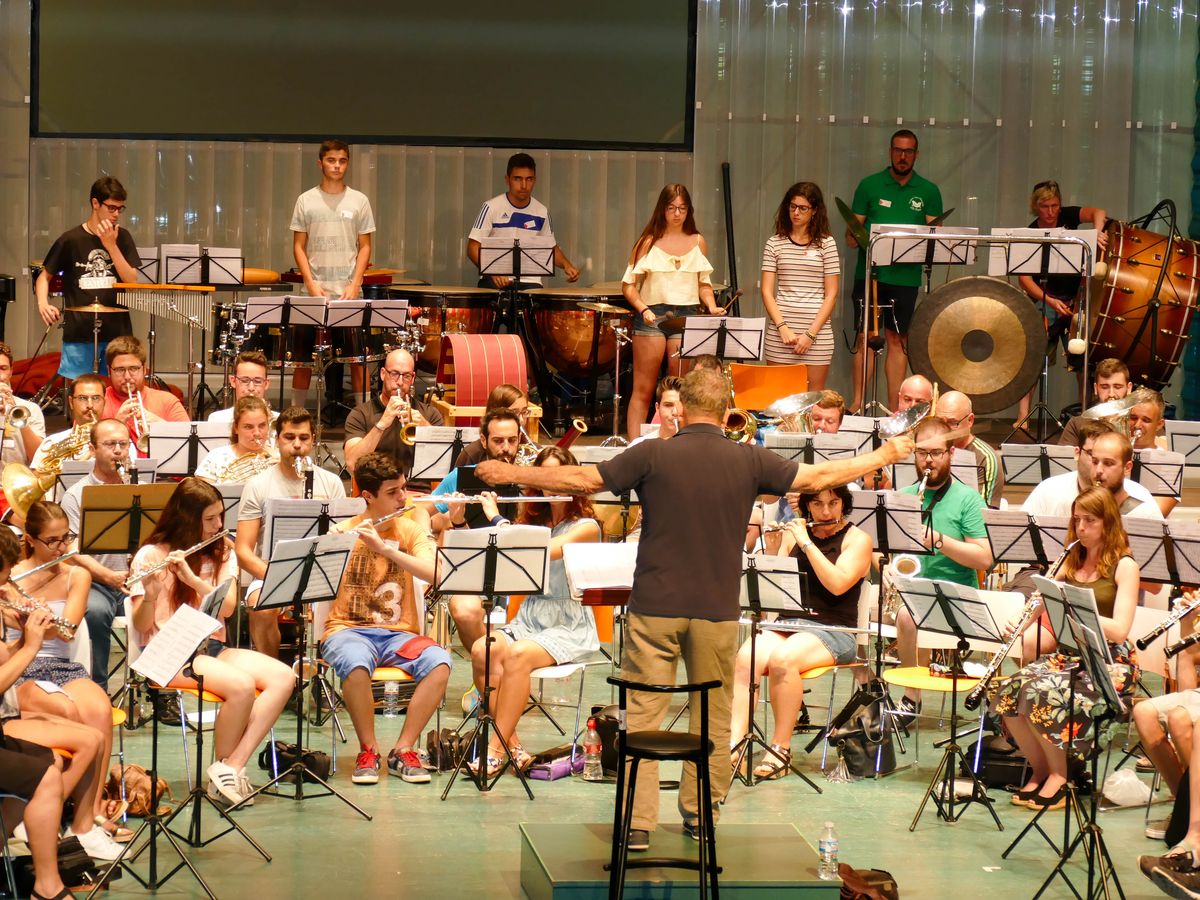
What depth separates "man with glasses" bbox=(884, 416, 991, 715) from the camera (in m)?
7.21

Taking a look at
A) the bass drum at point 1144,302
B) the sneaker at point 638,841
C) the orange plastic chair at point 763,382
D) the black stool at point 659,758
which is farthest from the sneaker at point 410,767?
the bass drum at point 1144,302

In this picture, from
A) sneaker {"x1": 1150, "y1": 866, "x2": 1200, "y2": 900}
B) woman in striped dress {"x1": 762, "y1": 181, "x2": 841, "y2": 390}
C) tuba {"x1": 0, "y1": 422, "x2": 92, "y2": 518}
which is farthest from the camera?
woman in striped dress {"x1": 762, "y1": 181, "x2": 841, "y2": 390}

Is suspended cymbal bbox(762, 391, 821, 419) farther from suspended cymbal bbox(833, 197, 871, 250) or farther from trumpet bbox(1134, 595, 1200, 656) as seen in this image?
suspended cymbal bbox(833, 197, 871, 250)

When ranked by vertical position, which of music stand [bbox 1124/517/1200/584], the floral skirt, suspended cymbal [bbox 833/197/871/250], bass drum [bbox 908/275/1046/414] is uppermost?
suspended cymbal [bbox 833/197/871/250]

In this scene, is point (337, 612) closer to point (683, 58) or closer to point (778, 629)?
point (778, 629)

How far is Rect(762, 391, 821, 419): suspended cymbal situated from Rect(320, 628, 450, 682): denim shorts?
114 inches

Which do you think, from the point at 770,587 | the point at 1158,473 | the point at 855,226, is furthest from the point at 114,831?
the point at 855,226

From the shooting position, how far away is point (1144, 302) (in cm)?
1080

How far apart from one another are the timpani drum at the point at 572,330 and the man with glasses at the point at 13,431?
13.1ft

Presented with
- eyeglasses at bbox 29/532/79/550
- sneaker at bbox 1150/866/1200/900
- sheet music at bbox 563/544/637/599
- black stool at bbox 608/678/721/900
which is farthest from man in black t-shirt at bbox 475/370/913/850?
eyeglasses at bbox 29/532/79/550

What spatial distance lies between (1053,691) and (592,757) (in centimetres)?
184

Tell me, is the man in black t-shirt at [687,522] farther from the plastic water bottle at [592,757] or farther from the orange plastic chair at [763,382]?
the orange plastic chair at [763,382]

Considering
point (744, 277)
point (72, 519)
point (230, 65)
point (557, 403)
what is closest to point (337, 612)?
point (72, 519)

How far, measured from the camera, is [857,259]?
13.2m
